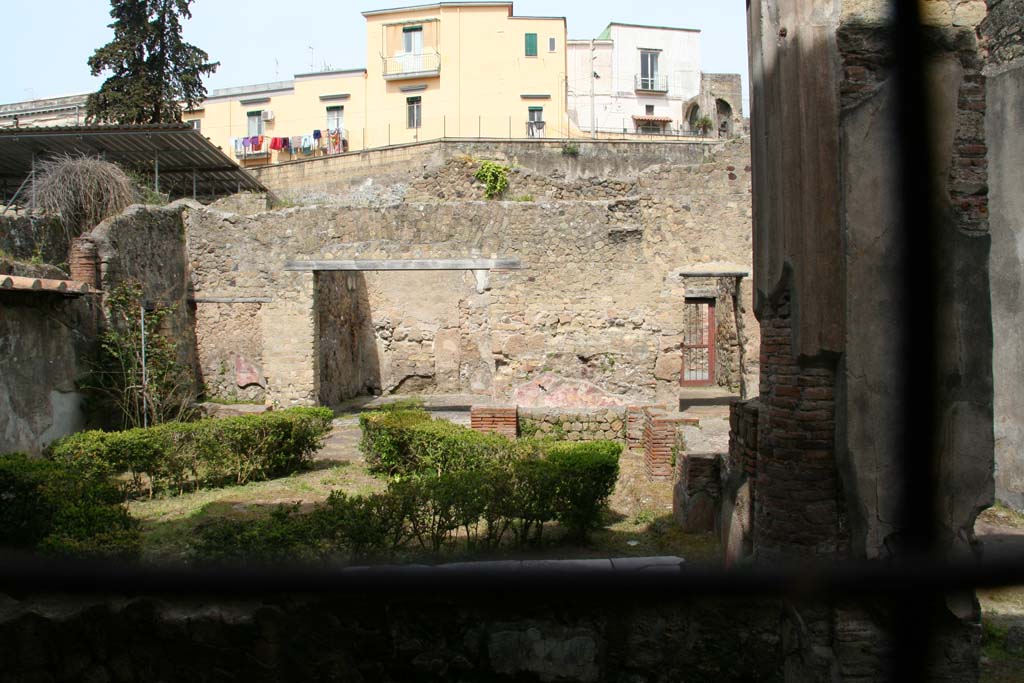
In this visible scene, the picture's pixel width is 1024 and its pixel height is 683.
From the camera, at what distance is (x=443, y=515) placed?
6.12 metres

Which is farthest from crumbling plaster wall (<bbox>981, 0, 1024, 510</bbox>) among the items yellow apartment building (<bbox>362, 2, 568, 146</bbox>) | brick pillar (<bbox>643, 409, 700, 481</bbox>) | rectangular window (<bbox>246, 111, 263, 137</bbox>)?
rectangular window (<bbox>246, 111, 263, 137</bbox>)

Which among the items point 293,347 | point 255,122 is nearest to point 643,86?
point 255,122

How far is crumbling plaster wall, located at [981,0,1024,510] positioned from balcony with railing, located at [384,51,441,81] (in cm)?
2797

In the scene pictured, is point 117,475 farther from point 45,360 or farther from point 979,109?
point 979,109

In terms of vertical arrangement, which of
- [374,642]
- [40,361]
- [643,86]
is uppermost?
[643,86]

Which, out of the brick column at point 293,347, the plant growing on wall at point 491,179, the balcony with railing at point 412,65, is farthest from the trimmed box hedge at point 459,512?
the balcony with railing at point 412,65

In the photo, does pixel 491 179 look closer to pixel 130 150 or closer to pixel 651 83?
pixel 130 150

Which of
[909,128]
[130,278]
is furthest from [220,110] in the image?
[909,128]

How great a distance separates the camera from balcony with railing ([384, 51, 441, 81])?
33500 millimetres

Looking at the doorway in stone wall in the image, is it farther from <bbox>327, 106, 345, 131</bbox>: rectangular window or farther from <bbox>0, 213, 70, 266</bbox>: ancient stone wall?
<bbox>327, 106, 345, 131</bbox>: rectangular window

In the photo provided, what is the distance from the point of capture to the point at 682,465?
7504mm

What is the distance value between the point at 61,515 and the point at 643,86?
118ft

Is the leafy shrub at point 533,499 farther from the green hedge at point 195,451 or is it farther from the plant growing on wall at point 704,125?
the plant growing on wall at point 704,125

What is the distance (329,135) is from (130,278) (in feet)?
75.3
